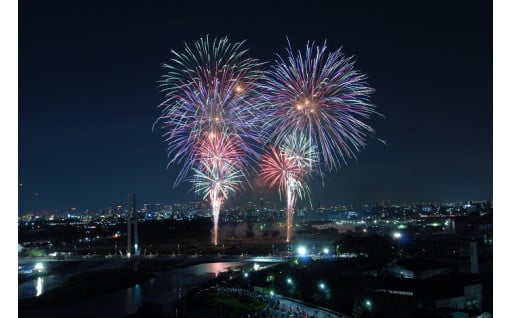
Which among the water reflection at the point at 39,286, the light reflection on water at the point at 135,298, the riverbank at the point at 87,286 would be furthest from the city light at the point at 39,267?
the light reflection on water at the point at 135,298

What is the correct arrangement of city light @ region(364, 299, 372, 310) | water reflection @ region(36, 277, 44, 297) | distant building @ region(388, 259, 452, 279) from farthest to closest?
water reflection @ region(36, 277, 44, 297) < distant building @ region(388, 259, 452, 279) < city light @ region(364, 299, 372, 310)

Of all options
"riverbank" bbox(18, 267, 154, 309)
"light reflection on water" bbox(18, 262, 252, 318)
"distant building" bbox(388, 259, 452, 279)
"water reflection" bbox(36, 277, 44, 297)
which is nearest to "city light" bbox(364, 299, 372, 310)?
"distant building" bbox(388, 259, 452, 279)

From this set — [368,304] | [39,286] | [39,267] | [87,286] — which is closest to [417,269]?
[368,304]

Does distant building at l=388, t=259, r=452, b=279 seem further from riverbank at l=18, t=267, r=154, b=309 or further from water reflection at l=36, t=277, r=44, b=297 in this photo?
water reflection at l=36, t=277, r=44, b=297

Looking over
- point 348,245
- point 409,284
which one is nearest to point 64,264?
point 348,245

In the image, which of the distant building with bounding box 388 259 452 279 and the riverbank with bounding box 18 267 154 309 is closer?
the distant building with bounding box 388 259 452 279

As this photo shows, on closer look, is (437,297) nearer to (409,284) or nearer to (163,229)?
(409,284)

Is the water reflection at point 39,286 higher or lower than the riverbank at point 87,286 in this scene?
lower

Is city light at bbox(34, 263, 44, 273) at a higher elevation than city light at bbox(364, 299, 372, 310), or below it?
below

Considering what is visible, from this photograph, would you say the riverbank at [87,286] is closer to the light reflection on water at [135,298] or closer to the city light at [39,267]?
the light reflection on water at [135,298]
